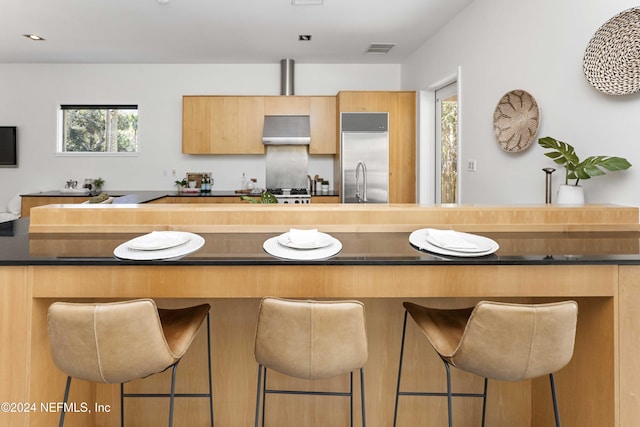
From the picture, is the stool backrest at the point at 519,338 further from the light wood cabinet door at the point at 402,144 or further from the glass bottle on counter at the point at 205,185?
the glass bottle on counter at the point at 205,185

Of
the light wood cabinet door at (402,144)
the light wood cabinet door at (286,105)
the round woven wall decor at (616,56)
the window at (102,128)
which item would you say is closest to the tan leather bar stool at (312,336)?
the round woven wall decor at (616,56)

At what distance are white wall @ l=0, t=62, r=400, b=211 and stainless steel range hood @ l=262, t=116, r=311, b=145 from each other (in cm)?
59

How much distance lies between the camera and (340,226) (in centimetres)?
207

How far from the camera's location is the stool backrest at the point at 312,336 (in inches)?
54.3

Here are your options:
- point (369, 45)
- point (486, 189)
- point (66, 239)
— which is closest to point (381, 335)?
point (66, 239)

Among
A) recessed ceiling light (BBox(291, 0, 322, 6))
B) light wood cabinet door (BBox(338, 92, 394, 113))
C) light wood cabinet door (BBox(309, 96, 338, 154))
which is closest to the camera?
recessed ceiling light (BBox(291, 0, 322, 6))

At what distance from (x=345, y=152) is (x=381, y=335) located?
356 centimetres

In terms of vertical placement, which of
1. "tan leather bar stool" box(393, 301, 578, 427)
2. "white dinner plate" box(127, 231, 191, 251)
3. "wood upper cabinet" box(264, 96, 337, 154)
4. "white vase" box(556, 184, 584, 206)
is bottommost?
"tan leather bar stool" box(393, 301, 578, 427)

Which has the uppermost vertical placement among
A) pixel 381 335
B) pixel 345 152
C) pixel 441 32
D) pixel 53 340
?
pixel 441 32

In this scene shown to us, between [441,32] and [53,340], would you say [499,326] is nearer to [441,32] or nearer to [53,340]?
[53,340]

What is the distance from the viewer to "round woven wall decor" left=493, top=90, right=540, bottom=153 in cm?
296

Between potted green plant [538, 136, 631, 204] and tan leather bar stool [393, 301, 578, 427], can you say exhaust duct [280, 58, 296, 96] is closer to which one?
potted green plant [538, 136, 631, 204]

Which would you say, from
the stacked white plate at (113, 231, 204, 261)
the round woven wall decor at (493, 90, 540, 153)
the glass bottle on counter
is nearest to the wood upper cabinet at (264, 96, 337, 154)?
the glass bottle on counter

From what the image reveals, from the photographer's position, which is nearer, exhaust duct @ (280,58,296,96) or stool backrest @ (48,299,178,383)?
stool backrest @ (48,299,178,383)
